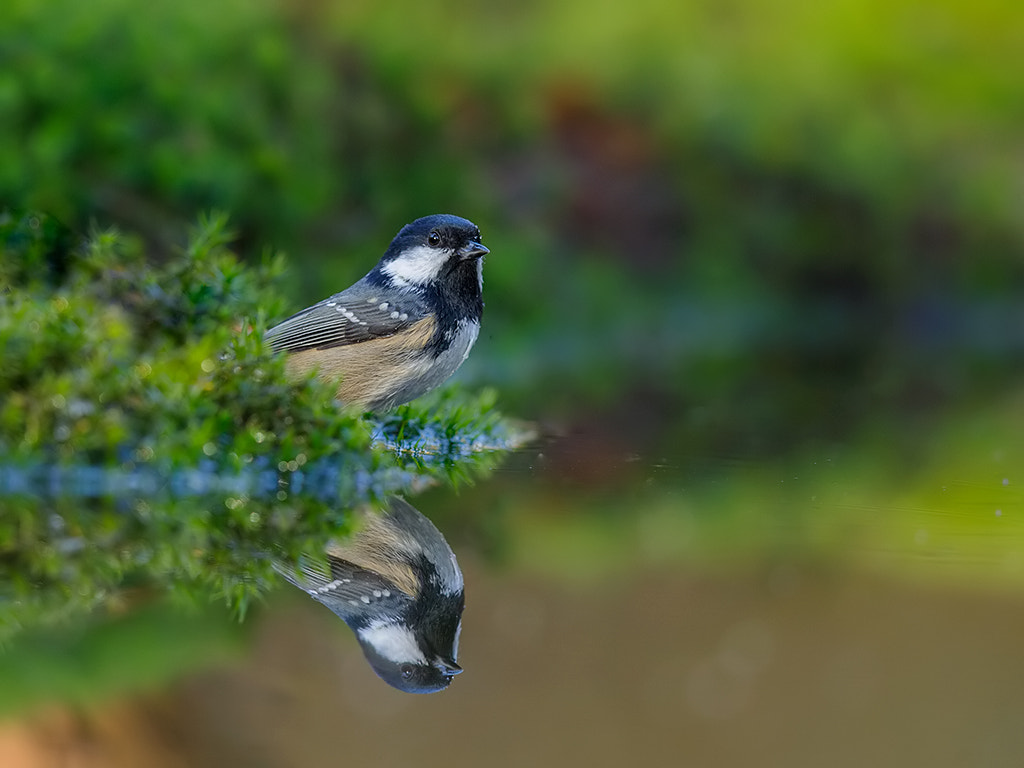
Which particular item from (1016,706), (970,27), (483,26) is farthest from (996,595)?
(970,27)

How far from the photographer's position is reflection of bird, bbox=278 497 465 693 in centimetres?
354

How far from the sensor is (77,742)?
2895mm

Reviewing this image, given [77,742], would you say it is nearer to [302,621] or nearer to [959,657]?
[302,621]

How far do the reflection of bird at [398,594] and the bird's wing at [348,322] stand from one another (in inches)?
54.1

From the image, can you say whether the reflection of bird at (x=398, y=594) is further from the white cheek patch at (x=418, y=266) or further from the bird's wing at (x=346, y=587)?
the white cheek patch at (x=418, y=266)

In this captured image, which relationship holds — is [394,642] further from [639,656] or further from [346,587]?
[639,656]

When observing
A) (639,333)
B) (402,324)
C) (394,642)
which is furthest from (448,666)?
(639,333)

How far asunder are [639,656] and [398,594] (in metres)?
0.82

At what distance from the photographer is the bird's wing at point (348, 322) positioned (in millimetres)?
6043

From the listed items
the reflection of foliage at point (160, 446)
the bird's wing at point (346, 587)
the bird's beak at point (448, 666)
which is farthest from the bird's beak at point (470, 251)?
the bird's beak at point (448, 666)

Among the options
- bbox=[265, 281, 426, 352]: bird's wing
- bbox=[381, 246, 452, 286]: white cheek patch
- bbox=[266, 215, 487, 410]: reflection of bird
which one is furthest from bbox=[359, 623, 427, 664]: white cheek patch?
bbox=[381, 246, 452, 286]: white cheek patch

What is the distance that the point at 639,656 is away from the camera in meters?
3.58

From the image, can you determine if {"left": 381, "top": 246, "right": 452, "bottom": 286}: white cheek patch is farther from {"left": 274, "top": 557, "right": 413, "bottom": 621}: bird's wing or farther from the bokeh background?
{"left": 274, "top": 557, "right": 413, "bottom": 621}: bird's wing

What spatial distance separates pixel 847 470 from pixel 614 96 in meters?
12.4
